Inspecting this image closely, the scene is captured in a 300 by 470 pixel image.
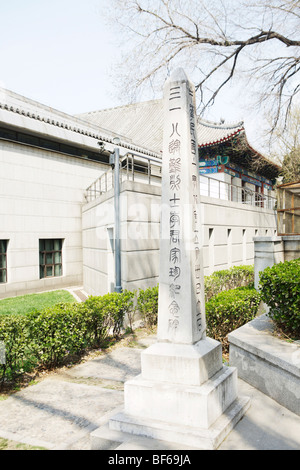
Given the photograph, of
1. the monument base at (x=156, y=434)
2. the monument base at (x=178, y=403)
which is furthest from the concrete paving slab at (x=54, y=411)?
the monument base at (x=178, y=403)

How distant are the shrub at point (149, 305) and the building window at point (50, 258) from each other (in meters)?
7.37

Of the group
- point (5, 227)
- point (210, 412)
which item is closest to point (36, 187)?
point (5, 227)

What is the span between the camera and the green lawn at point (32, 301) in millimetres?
10539

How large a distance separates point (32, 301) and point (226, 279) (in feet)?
22.8

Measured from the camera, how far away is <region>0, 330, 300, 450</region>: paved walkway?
3133mm

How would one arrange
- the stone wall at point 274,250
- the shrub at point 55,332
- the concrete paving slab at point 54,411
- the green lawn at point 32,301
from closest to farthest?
1. the concrete paving slab at point 54,411
2. the shrub at point 55,332
3. the stone wall at point 274,250
4. the green lawn at point 32,301

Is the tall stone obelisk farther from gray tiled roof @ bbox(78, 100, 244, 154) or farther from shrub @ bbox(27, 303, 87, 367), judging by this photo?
gray tiled roof @ bbox(78, 100, 244, 154)

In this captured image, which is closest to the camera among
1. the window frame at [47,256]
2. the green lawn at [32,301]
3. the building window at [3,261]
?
the green lawn at [32,301]

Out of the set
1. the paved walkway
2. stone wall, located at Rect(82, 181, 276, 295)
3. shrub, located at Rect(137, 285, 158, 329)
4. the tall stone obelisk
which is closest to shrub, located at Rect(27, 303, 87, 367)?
the paved walkway

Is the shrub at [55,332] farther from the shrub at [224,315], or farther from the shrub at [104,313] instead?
the shrub at [224,315]

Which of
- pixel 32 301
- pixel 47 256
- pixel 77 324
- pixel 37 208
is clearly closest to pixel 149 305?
pixel 77 324
